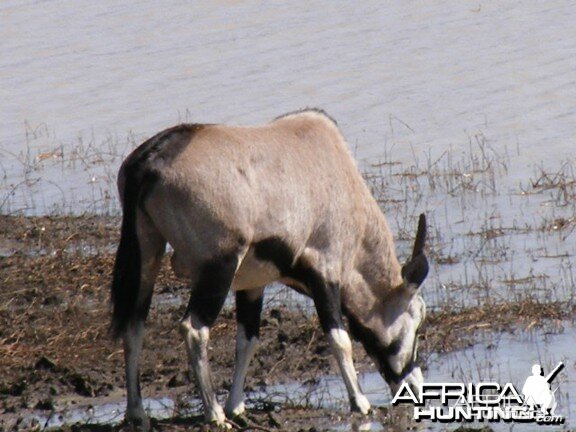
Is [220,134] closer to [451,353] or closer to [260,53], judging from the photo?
[451,353]

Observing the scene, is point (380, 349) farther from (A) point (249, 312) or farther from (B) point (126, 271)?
(B) point (126, 271)

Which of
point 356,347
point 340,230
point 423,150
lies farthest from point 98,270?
point 423,150

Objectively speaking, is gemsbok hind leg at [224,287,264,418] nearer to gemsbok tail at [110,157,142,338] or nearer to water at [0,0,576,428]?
gemsbok tail at [110,157,142,338]

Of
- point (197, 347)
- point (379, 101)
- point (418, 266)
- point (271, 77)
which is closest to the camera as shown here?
point (197, 347)

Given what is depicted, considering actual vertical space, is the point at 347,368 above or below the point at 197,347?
below

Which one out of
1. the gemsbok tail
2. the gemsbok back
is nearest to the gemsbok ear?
the gemsbok back

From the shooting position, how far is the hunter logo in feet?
28.5

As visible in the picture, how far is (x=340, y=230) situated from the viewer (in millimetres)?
9180

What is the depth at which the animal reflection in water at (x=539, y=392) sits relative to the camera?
869 cm

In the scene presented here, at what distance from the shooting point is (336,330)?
9008 mm

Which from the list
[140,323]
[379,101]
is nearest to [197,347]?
[140,323]

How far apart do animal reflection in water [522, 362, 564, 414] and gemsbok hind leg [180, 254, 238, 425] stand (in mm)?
1870

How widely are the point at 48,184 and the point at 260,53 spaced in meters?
7.56

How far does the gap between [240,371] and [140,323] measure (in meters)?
0.95
